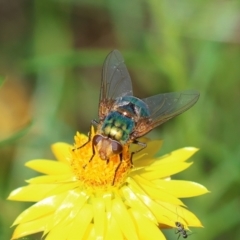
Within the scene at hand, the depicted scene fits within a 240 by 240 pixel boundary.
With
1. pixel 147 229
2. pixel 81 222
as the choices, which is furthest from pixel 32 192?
pixel 147 229

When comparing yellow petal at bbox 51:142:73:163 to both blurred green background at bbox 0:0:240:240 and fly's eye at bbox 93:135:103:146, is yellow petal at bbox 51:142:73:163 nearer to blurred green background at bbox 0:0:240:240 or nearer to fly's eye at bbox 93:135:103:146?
blurred green background at bbox 0:0:240:240

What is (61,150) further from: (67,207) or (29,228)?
(29,228)

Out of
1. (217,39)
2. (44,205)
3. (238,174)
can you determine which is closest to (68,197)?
(44,205)

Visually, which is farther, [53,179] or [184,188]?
[53,179]

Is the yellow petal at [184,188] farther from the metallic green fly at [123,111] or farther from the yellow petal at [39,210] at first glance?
the yellow petal at [39,210]

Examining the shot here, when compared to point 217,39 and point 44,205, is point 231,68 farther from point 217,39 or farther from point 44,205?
point 44,205

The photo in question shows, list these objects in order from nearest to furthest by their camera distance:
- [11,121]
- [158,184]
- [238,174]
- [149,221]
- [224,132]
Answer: [149,221] → [158,184] → [238,174] → [224,132] → [11,121]

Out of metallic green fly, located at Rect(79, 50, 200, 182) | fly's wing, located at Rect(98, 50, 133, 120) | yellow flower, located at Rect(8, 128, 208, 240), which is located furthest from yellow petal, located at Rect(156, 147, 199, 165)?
fly's wing, located at Rect(98, 50, 133, 120)
